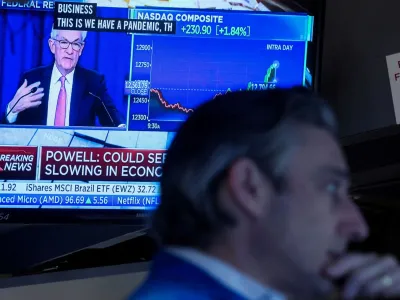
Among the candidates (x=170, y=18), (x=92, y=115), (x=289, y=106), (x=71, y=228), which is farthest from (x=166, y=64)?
(x=289, y=106)

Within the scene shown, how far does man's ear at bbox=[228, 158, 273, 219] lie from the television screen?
0.96m

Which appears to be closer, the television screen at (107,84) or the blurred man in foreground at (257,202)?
the blurred man in foreground at (257,202)

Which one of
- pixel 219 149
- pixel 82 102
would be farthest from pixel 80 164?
pixel 219 149

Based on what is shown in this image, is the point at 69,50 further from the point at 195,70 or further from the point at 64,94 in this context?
the point at 195,70

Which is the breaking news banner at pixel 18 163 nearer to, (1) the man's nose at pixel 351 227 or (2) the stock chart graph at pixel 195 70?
(2) the stock chart graph at pixel 195 70

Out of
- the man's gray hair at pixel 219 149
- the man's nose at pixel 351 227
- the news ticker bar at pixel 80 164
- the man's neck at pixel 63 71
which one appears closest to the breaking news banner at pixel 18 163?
the news ticker bar at pixel 80 164

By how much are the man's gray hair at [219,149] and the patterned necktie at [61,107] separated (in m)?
0.95

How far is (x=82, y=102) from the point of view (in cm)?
167

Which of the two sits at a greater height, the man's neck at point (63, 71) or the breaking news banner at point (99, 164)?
the man's neck at point (63, 71)

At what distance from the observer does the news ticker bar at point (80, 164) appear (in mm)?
1661

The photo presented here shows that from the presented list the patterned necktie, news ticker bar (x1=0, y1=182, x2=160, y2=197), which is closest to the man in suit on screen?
the patterned necktie

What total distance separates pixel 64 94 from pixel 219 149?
3.34 ft

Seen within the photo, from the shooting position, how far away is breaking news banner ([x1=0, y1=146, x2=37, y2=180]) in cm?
166

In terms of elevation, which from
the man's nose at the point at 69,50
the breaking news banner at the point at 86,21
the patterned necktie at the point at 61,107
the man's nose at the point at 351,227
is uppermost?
the breaking news banner at the point at 86,21
